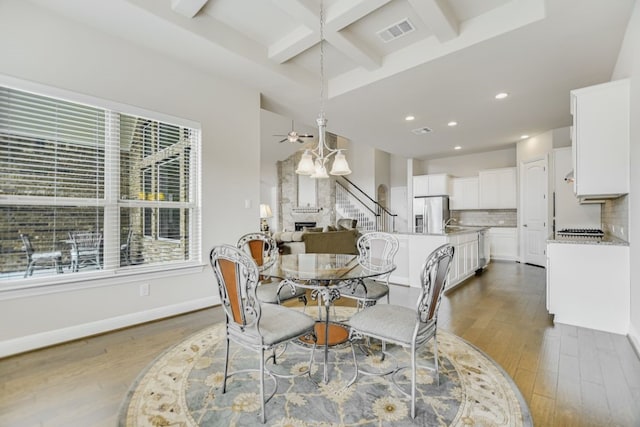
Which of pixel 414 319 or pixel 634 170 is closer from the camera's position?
pixel 414 319

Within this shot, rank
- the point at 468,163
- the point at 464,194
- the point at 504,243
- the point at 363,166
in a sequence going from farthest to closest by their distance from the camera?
the point at 363,166 < the point at 468,163 < the point at 464,194 < the point at 504,243

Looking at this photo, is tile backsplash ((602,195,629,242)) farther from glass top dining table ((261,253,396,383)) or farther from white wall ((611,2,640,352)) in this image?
glass top dining table ((261,253,396,383))

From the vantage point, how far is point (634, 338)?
250 centimetres

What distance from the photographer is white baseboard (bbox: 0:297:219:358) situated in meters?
2.38

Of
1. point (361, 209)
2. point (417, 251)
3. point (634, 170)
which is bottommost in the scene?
point (417, 251)

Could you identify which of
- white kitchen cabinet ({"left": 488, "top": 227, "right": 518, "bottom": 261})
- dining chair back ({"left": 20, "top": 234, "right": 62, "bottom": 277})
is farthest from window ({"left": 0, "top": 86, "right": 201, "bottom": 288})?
white kitchen cabinet ({"left": 488, "top": 227, "right": 518, "bottom": 261})

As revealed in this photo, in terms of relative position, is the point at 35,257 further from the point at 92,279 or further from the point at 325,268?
the point at 325,268

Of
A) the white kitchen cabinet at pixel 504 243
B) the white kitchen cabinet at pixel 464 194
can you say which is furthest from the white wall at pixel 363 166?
the white kitchen cabinet at pixel 504 243

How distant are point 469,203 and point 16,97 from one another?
8.51m

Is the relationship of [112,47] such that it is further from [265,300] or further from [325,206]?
[325,206]

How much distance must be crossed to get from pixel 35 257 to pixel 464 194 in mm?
8402

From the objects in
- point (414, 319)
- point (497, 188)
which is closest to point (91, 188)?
point (414, 319)

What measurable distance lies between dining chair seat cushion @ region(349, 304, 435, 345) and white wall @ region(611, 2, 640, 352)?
2027 mm

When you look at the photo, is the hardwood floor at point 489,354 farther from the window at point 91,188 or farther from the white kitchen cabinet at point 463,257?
the white kitchen cabinet at point 463,257
